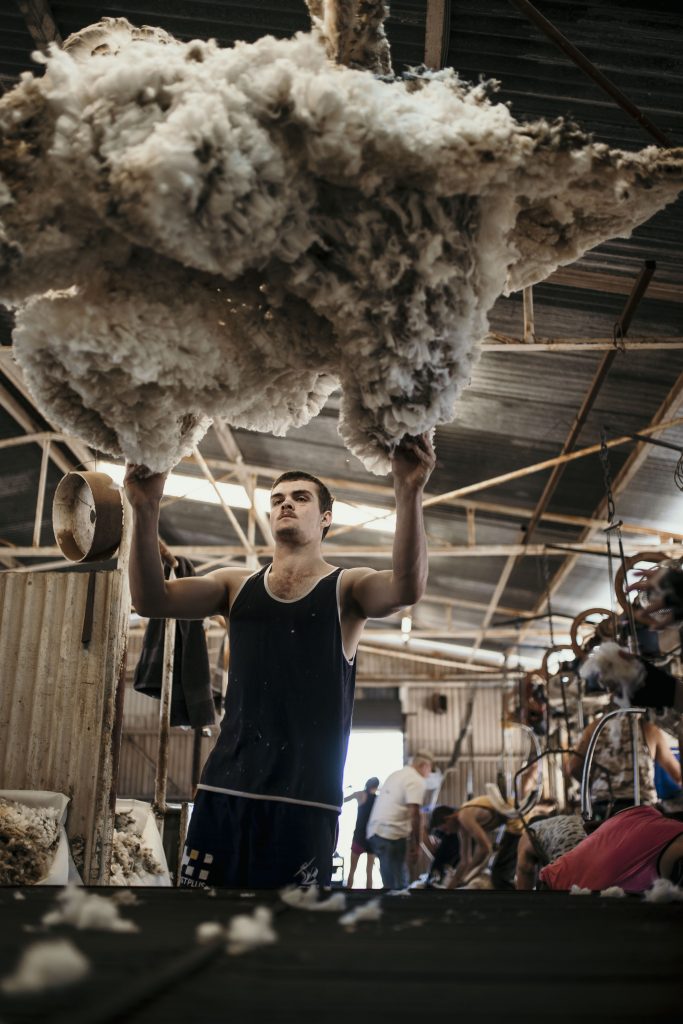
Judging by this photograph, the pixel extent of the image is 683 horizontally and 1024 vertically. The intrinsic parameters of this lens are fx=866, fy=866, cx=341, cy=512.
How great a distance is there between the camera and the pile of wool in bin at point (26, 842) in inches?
147

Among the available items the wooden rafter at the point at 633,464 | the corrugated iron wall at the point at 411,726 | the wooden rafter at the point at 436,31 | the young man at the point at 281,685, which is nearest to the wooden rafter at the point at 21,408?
the wooden rafter at the point at 436,31

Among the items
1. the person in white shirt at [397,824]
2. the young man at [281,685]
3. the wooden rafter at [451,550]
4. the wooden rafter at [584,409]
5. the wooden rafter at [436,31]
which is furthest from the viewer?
the person in white shirt at [397,824]

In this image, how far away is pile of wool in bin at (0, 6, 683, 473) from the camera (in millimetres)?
1385

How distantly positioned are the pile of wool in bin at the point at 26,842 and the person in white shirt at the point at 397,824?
7257 millimetres

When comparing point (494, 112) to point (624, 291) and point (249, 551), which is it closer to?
point (624, 291)

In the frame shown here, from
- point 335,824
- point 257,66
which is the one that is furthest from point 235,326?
point 335,824

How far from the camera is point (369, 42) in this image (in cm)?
173

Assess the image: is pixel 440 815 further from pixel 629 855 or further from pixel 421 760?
pixel 629 855

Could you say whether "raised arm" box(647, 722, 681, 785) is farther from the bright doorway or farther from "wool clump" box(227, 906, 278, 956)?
the bright doorway

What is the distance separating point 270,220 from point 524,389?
6404mm

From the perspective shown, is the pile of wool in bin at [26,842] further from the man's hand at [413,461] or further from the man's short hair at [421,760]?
the man's short hair at [421,760]

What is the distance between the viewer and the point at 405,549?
237cm

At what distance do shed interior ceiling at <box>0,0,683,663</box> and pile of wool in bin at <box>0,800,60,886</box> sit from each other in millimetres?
3539

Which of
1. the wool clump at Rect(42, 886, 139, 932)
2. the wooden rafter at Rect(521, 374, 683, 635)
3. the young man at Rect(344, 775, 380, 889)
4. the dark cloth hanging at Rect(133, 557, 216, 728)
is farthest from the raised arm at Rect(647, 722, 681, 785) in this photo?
the young man at Rect(344, 775, 380, 889)
